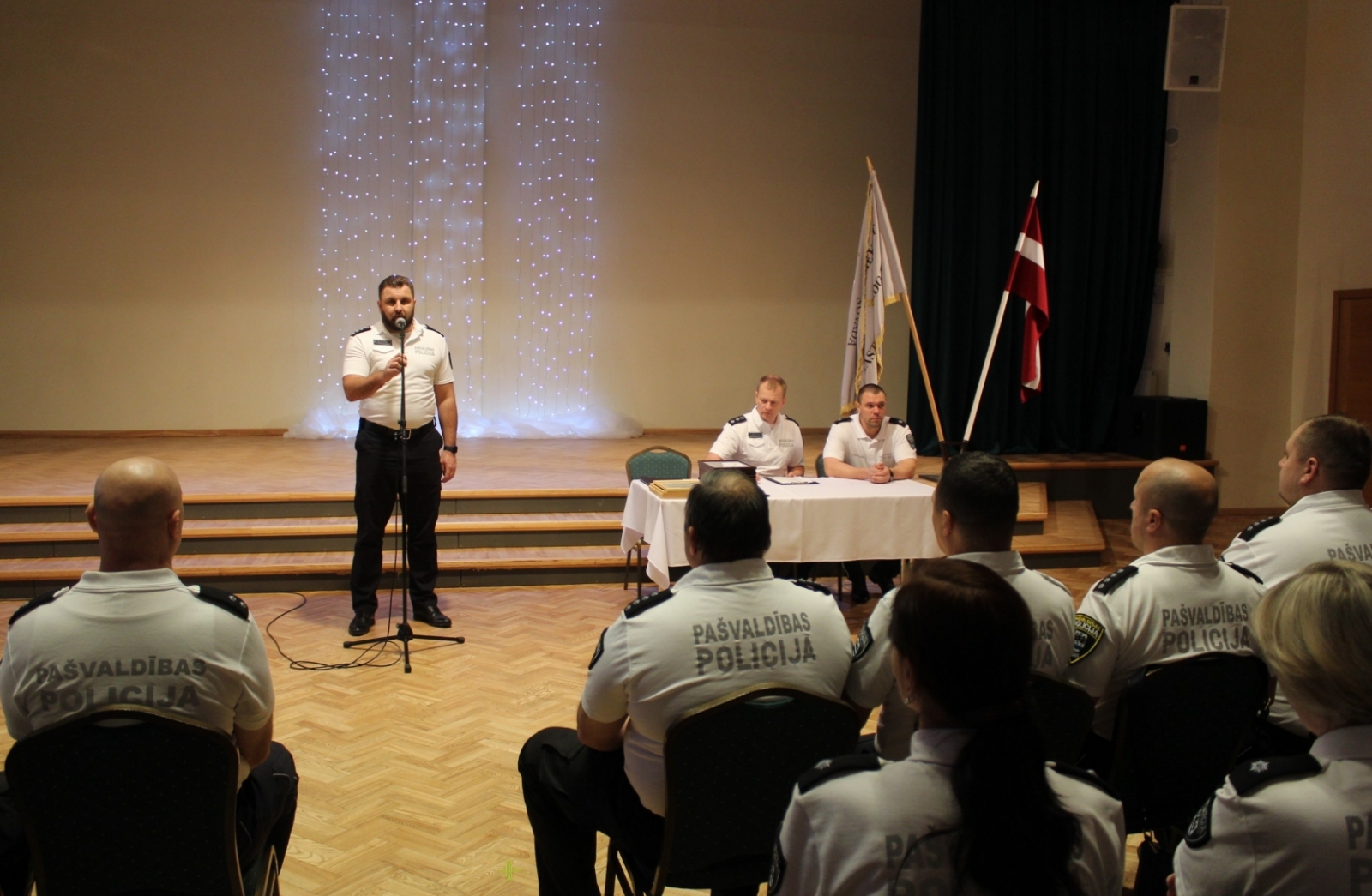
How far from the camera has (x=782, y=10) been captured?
10.3 m

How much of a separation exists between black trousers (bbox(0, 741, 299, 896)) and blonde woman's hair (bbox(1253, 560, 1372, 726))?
1840mm

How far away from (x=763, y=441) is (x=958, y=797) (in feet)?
14.9

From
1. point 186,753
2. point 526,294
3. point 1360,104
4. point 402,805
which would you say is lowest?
point 402,805

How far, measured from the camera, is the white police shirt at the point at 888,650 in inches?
85.6

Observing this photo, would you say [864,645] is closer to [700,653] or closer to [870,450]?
[700,653]

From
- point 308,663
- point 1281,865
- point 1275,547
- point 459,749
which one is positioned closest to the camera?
point 1281,865

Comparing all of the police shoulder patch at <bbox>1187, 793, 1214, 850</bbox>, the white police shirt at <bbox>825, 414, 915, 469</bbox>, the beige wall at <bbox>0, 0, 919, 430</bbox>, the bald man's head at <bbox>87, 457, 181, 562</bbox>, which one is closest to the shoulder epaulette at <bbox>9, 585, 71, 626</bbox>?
the bald man's head at <bbox>87, 457, 181, 562</bbox>

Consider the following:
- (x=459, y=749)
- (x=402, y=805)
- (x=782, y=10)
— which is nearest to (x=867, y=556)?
(x=459, y=749)

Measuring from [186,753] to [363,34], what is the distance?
919cm

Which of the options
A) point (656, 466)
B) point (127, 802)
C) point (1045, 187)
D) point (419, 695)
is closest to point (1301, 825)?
point (127, 802)

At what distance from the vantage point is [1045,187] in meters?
9.41

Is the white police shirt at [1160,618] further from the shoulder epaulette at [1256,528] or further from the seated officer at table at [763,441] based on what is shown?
the seated officer at table at [763,441]

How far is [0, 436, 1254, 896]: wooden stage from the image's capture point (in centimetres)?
301

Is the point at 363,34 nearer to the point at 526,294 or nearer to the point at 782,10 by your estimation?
the point at 526,294
